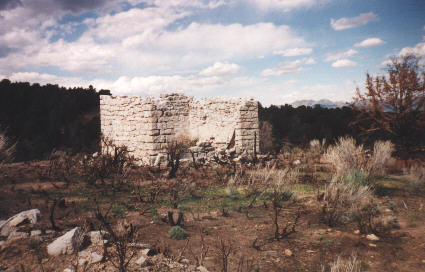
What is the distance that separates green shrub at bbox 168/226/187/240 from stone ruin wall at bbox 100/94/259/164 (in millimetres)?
5880

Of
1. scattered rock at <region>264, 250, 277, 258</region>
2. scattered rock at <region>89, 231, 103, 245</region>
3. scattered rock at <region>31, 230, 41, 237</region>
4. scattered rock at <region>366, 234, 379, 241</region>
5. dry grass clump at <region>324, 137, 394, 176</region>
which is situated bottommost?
scattered rock at <region>264, 250, 277, 258</region>

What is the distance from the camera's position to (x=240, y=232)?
4.25 m

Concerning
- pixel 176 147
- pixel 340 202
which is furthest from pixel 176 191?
pixel 176 147

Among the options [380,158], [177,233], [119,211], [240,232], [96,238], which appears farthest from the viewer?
[380,158]

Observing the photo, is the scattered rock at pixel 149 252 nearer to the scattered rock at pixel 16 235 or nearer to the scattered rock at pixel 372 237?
the scattered rock at pixel 16 235

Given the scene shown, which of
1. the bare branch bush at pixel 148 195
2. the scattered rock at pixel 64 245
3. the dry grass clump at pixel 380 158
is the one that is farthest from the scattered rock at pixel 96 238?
the dry grass clump at pixel 380 158

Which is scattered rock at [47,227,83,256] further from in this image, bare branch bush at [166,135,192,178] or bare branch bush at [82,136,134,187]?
bare branch bush at [166,135,192,178]

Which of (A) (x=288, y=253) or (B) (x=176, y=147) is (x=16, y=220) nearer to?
(A) (x=288, y=253)

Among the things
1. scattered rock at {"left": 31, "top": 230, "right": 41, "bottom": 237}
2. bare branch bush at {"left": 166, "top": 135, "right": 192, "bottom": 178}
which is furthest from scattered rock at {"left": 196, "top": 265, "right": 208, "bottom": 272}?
bare branch bush at {"left": 166, "top": 135, "right": 192, "bottom": 178}

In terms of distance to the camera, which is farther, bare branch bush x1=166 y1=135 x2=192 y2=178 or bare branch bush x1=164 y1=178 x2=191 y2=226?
bare branch bush x1=166 y1=135 x2=192 y2=178

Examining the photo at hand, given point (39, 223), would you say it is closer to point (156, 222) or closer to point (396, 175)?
point (156, 222)

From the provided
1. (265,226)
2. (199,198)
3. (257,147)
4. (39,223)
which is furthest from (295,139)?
(39,223)

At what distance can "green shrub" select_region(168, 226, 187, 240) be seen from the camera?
154 inches

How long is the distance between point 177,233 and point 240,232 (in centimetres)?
95
